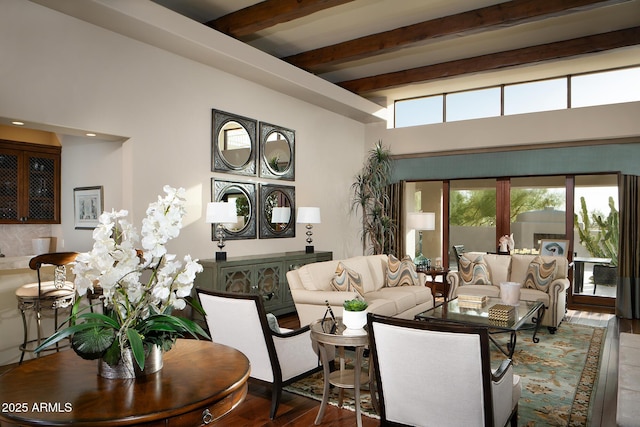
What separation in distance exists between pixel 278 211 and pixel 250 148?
3.10ft

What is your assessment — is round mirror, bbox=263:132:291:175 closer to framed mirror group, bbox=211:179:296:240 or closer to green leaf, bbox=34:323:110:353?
framed mirror group, bbox=211:179:296:240

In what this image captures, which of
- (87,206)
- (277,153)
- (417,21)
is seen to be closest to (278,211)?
(277,153)

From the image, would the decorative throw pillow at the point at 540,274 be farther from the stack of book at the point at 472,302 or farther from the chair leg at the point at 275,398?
the chair leg at the point at 275,398

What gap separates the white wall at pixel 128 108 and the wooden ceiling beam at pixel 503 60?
1.25 metres

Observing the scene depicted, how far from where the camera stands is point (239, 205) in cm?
605

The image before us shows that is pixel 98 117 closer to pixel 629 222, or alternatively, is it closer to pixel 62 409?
pixel 62 409

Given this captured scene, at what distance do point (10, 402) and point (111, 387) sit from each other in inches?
10.8

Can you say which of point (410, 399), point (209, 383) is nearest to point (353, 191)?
point (410, 399)

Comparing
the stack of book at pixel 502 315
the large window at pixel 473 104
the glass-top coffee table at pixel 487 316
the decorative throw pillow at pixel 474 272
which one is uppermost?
the large window at pixel 473 104

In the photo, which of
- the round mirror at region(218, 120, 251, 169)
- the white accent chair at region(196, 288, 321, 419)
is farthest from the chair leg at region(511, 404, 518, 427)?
the round mirror at region(218, 120, 251, 169)

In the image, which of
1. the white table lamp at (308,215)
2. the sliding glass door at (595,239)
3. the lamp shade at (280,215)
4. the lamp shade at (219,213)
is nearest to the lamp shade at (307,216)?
the white table lamp at (308,215)

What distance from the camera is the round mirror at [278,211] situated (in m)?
6.39

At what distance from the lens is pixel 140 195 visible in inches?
190

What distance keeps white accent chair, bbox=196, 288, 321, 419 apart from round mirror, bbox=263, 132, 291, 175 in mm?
3484
